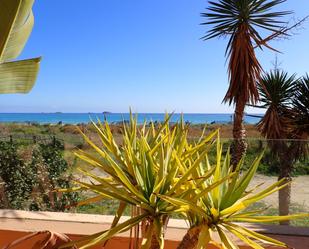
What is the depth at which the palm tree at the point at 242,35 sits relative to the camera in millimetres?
8376

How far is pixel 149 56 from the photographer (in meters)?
53.3

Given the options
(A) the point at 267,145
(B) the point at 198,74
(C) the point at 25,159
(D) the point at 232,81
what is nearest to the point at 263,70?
(D) the point at 232,81

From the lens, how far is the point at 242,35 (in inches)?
334

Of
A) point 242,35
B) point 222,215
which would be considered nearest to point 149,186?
point 222,215

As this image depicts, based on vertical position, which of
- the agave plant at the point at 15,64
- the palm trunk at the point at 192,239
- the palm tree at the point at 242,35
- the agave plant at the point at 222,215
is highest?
the palm tree at the point at 242,35

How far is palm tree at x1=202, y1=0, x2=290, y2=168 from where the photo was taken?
838 centimetres

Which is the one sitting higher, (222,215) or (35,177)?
(222,215)

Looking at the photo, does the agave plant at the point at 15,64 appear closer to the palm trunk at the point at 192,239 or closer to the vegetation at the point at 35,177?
the palm trunk at the point at 192,239

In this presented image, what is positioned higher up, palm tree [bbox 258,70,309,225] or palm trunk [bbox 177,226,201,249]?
palm tree [bbox 258,70,309,225]

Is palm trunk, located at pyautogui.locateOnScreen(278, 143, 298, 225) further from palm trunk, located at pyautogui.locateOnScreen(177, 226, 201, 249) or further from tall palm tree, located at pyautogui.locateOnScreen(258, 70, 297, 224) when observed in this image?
tall palm tree, located at pyautogui.locateOnScreen(258, 70, 297, 224)

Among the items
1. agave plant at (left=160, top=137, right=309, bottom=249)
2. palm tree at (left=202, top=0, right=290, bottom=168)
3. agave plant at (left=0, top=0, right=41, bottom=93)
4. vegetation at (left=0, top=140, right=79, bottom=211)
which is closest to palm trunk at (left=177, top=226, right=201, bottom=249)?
agave plant at (left=160, top=137, right=309, bottom=249)

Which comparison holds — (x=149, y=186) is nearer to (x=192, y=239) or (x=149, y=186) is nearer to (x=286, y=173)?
(x=192, y=239)

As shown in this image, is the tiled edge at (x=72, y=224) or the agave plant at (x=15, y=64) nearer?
the agave plant at (x=15, y=64)

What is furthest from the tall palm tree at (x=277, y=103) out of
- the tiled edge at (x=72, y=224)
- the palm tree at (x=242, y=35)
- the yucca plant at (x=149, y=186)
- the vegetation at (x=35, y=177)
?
the yucca plant at (x=149, y=186)
